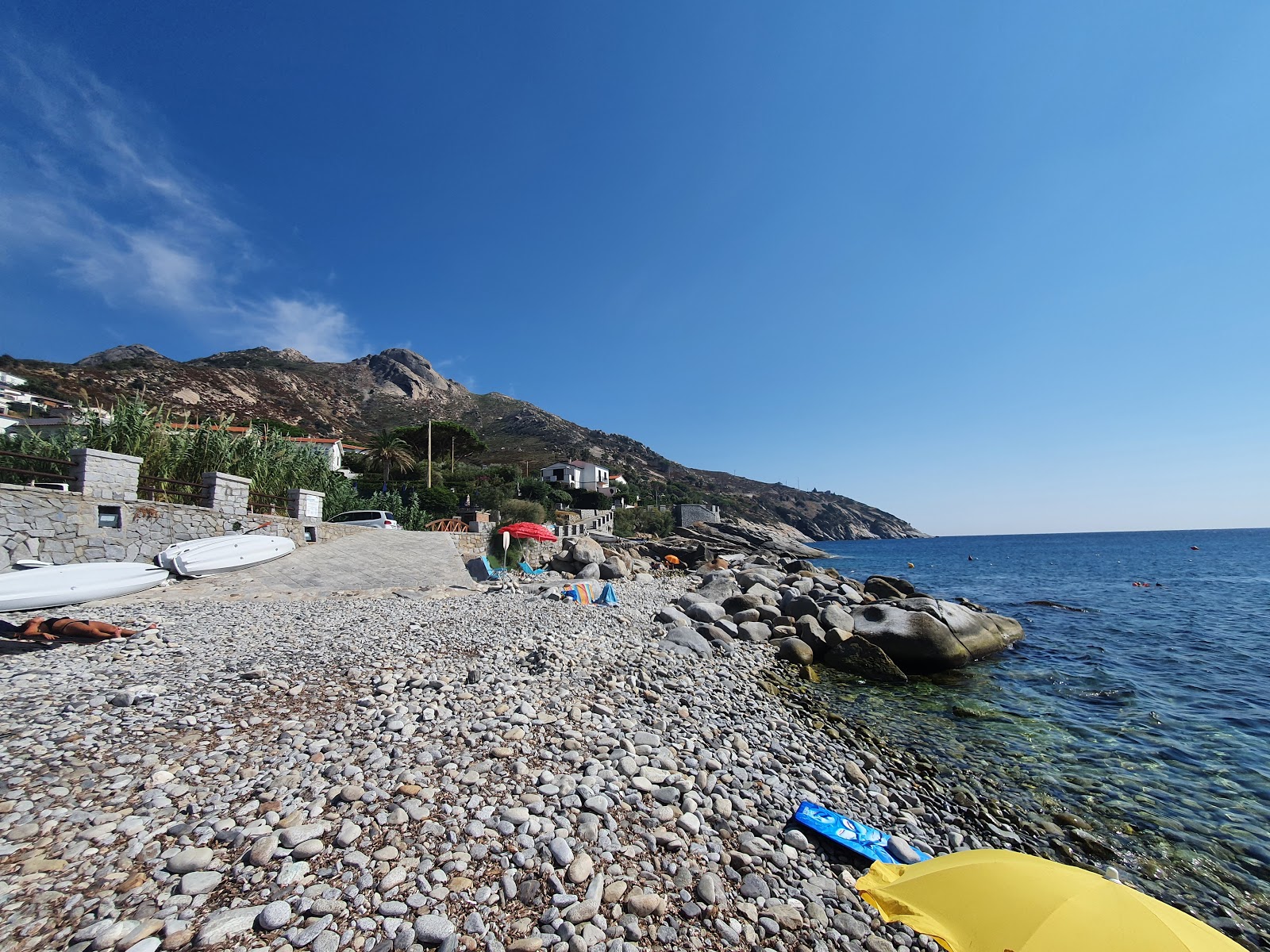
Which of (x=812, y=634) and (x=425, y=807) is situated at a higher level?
(x=425, y=807)

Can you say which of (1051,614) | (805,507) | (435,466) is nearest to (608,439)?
(805,507)

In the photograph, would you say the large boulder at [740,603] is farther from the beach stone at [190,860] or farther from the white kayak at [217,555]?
the white kayak at [217,555]

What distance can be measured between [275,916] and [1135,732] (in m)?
12.1

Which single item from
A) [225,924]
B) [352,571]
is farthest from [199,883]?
[352,571]

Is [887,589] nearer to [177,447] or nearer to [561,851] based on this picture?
[561,851]

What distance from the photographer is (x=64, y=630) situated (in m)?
7.05

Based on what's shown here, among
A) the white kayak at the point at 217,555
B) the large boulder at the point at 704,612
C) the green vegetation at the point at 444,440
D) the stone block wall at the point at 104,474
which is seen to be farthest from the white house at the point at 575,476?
the stone block wall at the point at 104,474

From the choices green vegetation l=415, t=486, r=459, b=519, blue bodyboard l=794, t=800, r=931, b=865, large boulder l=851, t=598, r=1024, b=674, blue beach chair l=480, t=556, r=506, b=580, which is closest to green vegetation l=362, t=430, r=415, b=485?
green vegetation l=415, t=486, r=459, b=519

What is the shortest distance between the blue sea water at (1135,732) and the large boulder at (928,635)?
43 cm

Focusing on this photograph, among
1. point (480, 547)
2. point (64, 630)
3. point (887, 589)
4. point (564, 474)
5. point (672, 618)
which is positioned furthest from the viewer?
point (564, 474)

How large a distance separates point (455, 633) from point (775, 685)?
6200mm

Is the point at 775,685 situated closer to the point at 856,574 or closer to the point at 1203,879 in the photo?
the point at 1203,879

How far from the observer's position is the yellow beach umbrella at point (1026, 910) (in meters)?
2.54

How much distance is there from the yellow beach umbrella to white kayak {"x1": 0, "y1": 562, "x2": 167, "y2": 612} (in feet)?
43.8
